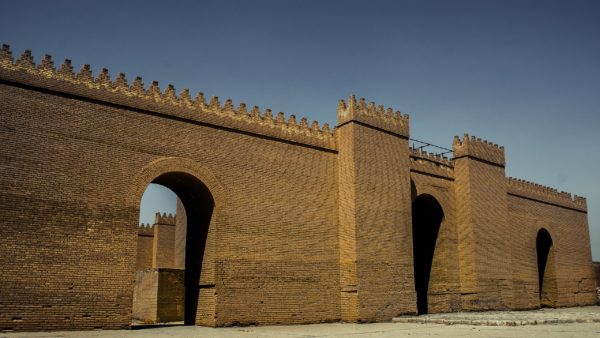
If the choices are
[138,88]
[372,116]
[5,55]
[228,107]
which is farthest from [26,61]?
[372,116]

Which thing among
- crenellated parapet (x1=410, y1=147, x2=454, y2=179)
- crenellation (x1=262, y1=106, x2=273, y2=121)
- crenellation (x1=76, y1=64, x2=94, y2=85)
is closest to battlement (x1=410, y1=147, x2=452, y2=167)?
crenellated parapet (x1=410, y1=147, x2=454, y2=179)

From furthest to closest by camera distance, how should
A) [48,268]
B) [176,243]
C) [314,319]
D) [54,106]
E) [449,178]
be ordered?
1. [176,243]
2. [449,178]
3. [314,319]
4. [54,106]
5. [48,268]

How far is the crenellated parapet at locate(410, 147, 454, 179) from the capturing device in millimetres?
20125

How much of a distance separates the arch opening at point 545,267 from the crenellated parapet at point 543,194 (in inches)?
69.5

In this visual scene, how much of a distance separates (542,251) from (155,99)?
21.0m

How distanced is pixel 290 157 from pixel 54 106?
6.78m

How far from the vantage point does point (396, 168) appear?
60.7 feet

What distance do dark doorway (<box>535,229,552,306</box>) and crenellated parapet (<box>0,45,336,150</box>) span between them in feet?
47.5

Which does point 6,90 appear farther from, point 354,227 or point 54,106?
point 354,227

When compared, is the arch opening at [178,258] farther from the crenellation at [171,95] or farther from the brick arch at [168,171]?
the crenellation at [171,95]

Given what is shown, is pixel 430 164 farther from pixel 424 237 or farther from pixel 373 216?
pixel 373 216

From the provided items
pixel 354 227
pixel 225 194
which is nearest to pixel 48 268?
pixel 225 194

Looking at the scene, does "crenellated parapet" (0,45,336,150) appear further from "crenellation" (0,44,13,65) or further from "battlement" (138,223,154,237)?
"battlement" (138,223,154,237)

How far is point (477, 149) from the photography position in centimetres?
2225
